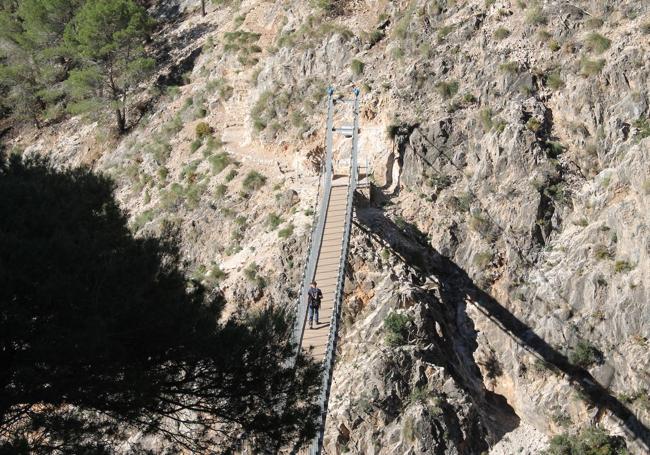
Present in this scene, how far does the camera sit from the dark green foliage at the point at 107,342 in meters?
8.45

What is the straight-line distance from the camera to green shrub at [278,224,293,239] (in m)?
19.9

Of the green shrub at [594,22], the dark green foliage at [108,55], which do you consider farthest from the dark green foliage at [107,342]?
the dark green foliage at [108,55]

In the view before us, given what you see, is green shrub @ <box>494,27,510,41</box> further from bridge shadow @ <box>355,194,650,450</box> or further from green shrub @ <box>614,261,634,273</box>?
green shrub @ <box>614,261,634,273</box>

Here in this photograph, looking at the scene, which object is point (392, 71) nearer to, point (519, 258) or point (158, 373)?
point (519, 258)

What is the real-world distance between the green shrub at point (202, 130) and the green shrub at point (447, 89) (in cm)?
891

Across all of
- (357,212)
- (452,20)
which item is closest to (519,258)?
(357,212)

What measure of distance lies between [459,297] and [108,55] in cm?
1889

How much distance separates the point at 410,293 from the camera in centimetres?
1847

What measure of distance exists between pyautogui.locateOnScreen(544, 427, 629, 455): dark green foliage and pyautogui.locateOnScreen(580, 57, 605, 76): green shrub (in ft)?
33.7

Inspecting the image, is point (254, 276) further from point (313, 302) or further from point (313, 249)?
point (313, 302)

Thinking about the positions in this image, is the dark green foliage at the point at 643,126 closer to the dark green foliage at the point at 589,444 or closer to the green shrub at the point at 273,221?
the dark green foliage at the point at 589,444

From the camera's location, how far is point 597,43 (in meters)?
21.1

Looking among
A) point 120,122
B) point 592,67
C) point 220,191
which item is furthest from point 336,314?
point 120,122

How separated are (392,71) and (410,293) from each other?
8.70m
